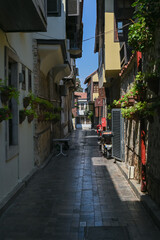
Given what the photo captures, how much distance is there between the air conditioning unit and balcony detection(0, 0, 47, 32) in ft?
22.7

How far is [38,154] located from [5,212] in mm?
5085

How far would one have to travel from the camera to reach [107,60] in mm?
12211

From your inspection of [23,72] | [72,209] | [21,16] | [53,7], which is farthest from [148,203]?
[53,7]

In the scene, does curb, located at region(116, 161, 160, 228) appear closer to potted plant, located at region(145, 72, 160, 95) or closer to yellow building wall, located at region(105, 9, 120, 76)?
potted plant, located at region(145, 72, 160, 95)

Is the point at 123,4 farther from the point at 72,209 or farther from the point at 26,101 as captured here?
the point at 72,209

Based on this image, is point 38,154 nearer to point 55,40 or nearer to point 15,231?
point 55,40

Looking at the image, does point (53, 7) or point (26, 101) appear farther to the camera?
point (53, 7)

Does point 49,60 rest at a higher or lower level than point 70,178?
higher

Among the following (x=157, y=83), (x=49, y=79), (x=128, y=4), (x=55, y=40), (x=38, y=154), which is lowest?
(x=38, y=154)

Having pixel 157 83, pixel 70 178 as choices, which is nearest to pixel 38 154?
pixel 70 178

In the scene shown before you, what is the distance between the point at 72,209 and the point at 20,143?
309 centimetres

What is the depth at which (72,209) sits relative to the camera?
6234mm

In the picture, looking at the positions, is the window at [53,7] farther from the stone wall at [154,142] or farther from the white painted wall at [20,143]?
the stone wall at [154,142]

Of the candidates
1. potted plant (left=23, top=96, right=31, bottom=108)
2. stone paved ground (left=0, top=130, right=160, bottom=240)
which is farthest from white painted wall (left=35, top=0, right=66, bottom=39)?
stone paved ground (left=0, top=130, right=160, bottom=240)
